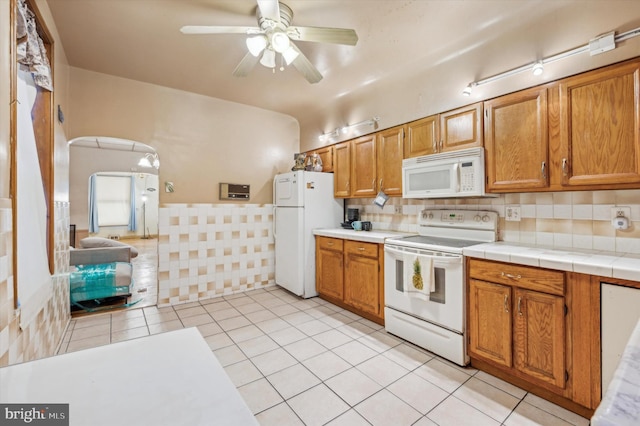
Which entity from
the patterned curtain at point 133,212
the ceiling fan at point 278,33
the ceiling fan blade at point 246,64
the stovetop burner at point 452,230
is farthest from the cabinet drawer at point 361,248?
the patterned curtain at point 133,212

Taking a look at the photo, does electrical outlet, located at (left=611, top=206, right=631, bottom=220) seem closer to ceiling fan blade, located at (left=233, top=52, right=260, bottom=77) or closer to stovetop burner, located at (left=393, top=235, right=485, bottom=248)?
stovetop burner, located at (left=393, top=235, right=485, bottom=248)

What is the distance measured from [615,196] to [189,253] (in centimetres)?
403

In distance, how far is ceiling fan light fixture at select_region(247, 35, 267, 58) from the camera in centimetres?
191

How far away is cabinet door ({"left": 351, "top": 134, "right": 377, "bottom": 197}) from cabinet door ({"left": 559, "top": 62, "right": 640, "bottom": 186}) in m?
1.70

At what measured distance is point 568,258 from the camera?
1.68m

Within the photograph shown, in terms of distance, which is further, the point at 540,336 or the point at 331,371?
the point at 331,371

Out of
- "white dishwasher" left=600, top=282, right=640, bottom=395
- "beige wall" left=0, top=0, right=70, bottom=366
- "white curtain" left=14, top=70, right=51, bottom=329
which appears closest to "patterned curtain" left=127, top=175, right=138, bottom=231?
"beige wall" left=0, top=0, right=70, bottom=366

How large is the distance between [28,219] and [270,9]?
1787 millimetres

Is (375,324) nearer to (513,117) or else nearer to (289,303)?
(289,303)

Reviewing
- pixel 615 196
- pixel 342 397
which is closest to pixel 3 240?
pixel 342 397

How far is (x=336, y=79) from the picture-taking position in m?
3.17

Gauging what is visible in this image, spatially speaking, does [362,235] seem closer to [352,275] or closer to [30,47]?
[352,275]

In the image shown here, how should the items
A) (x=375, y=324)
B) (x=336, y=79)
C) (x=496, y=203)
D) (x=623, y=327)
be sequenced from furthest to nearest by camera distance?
(x=336, y=79) → (x=375, y=324) → (x=496, y=203) → (x=623, y=327)

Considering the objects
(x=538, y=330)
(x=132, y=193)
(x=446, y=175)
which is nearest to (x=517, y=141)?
(x=446, y=175)
